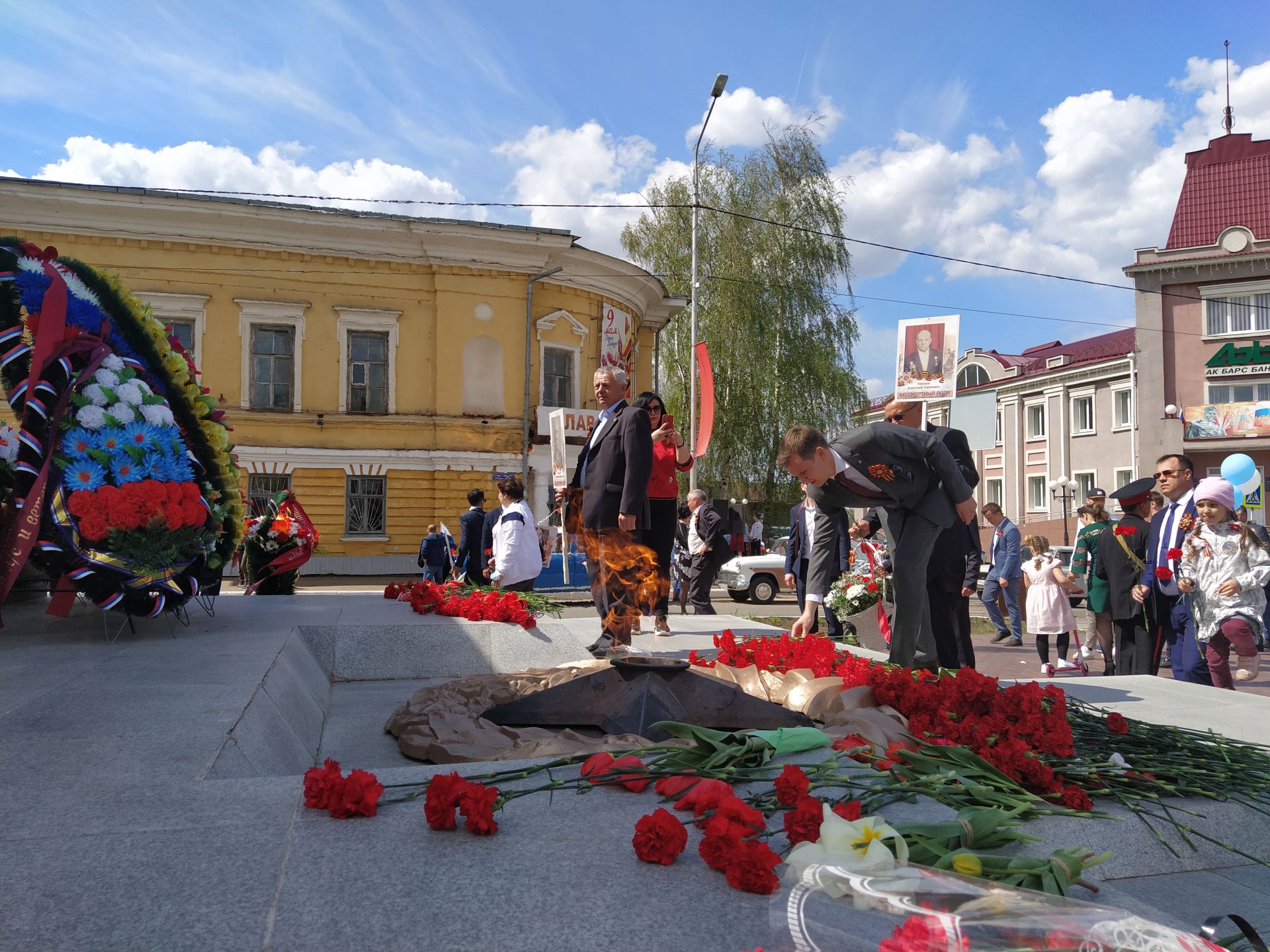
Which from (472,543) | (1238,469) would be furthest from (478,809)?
(1238,469)

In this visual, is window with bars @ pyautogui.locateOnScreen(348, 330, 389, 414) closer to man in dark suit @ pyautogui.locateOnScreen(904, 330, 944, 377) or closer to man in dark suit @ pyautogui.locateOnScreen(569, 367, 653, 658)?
man in dark suit @ pyautogui.locateOnScreen(904, 330, 944, 377)

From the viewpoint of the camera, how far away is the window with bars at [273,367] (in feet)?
79.8

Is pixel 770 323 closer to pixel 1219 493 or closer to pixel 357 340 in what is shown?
pixel 357 340

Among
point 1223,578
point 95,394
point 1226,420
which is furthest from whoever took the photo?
point 1226,420

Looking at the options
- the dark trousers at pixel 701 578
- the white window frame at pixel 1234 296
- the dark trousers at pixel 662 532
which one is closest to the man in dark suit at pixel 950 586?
the dark trousers at pixel 662 532

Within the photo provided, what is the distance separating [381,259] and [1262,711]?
2313 cm

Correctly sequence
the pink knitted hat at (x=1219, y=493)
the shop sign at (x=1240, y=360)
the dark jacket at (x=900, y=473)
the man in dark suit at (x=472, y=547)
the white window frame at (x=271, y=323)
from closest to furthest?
the dark jacket at (x=900, y=473) < the pink knitted hat at (x=1219, y=493) < the man in dark suit at (x=472, y=547) < the white window frame at (x=271, y=323) < the shop sign at (x=1240, y=360)

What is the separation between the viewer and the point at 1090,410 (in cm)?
3872

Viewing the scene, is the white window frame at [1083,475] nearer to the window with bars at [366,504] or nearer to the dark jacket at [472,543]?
the window with bars at [366,504]

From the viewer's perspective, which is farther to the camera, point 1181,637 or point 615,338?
point 615,338

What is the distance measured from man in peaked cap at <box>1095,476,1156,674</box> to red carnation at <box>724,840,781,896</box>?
6202mm

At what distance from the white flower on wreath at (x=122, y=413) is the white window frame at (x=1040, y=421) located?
133ft

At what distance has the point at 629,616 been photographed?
670 cm

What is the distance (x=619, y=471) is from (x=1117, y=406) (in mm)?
36343
